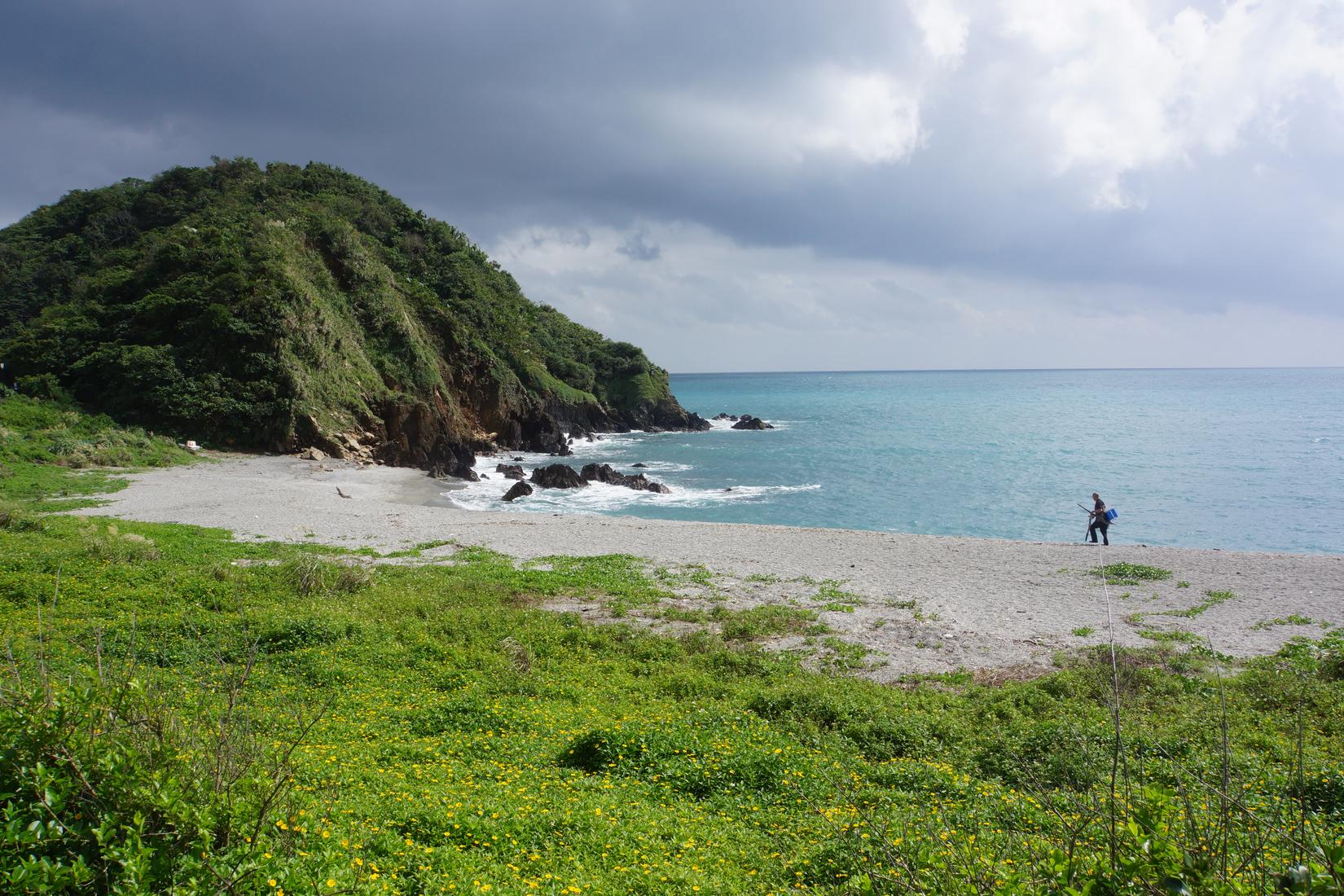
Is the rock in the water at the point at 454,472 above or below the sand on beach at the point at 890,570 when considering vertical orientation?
above

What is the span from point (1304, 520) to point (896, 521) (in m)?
18.9

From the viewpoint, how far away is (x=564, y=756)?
7199mm

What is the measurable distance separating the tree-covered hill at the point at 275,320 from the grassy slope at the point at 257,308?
0.12 meters

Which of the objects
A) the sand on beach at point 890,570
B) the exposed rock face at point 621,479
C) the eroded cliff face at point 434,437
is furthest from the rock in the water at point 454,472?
the sand on beach at point 890,570

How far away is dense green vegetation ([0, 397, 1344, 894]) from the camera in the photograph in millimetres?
3398

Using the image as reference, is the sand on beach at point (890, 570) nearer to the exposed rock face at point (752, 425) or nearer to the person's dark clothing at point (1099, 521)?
the person's dark clothing at point (1099, 521)

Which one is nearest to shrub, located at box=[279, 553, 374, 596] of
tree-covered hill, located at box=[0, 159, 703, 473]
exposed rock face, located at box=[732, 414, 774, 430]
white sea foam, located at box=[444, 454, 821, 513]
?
white sea foam, located at box=[444, 454, 821, 513]

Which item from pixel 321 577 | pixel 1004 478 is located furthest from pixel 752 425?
pixel 321 577

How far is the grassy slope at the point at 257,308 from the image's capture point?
123ft

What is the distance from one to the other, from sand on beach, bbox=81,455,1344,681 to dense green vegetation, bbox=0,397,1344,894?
147cm

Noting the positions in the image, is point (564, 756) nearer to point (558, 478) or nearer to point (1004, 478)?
point (558, 478)

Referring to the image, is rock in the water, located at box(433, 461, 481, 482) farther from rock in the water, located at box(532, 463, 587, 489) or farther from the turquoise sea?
rock in the water, located at box(532, 463, 587, 489)

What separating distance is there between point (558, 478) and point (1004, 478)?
29427 millimetres

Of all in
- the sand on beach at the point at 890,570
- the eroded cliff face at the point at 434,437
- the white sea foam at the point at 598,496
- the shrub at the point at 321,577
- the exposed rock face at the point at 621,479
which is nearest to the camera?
the sand on beach at the point at 890,570
